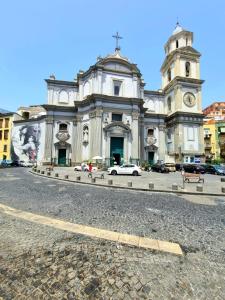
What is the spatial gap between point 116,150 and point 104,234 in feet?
96.0

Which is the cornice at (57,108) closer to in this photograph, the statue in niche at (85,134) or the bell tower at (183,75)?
the statue in niche at (85,134)

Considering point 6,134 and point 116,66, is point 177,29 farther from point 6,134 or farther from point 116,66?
point 6,134

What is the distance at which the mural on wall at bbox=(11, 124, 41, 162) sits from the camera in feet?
138

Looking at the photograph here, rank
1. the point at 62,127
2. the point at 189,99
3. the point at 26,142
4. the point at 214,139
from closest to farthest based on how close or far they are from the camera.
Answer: the point at 62,127
the point at 189,99
the point at 26,142
the point at 214,139

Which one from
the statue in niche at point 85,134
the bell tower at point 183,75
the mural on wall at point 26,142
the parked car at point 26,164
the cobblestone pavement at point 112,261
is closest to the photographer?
the cobblestone pavement at point 112,261

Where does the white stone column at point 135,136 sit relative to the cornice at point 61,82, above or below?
below

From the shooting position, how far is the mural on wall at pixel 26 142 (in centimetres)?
4214

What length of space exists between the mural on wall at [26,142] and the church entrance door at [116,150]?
58.2ft

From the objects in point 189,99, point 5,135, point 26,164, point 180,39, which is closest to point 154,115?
point 189,99

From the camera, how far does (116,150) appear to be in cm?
3397

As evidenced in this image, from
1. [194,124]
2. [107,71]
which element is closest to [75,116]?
[107,71]

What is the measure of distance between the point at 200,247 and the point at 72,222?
3540 millimetres

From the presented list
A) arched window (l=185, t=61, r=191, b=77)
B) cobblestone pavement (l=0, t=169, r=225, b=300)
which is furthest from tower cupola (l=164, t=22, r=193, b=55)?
cobblestone pavement (l=0, t=169, r=225, b=300)

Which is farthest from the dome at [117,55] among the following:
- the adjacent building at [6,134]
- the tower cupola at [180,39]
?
the adjacent building at [6,134]
